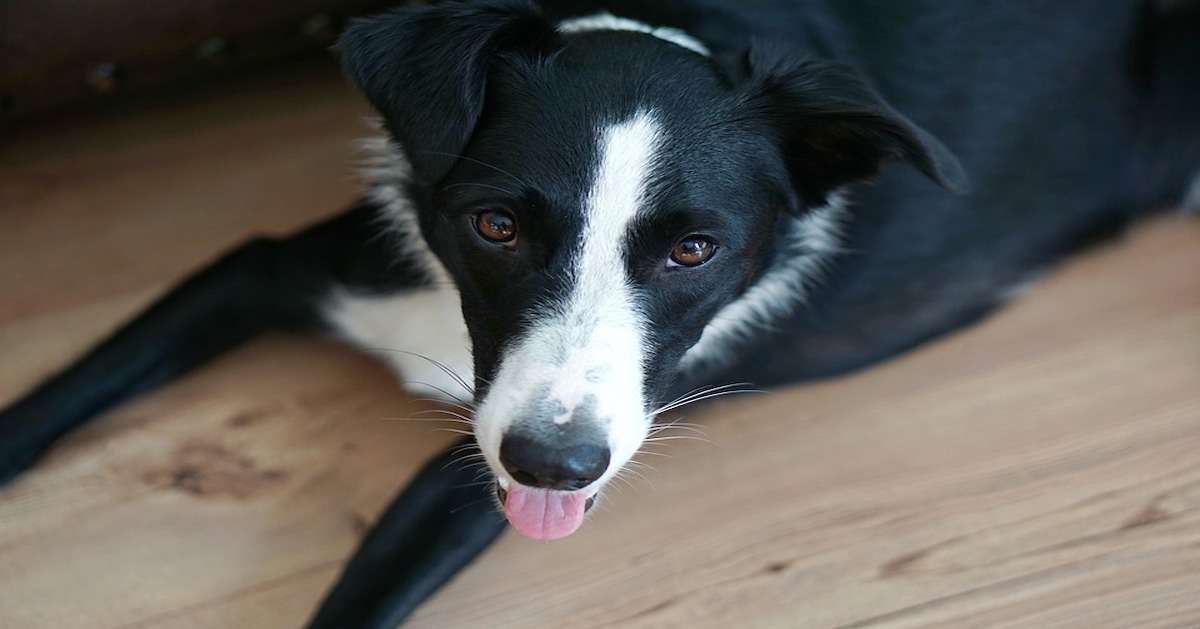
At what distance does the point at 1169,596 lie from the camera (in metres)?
1.68

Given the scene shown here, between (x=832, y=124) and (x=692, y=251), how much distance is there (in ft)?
0.84

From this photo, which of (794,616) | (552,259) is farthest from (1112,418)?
(552,259)

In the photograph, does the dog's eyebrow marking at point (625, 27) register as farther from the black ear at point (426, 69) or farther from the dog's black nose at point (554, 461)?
the dog's black nose at point (554, 461)

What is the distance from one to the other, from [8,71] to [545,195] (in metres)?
1.14

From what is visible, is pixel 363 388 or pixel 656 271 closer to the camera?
pixel 656 271

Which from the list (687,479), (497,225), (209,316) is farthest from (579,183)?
(209,316)

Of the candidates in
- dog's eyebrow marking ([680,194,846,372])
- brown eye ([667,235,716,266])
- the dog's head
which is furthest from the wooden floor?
brown eye ([667,235,716,266])

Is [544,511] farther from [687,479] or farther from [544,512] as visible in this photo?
[687,479]

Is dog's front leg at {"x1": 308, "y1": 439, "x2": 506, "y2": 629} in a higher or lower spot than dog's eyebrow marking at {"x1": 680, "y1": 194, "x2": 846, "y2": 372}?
lower

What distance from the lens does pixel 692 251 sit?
4.65ft

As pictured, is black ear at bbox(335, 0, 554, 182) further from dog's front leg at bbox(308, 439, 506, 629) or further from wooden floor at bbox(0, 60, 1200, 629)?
wooden floor at bbox(0, 60, 1200, 629)

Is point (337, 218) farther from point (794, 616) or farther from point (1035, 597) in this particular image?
point (1035, 597)

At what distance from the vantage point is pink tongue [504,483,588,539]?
148cm

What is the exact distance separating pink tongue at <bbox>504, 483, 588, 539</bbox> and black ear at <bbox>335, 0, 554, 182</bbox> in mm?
448
